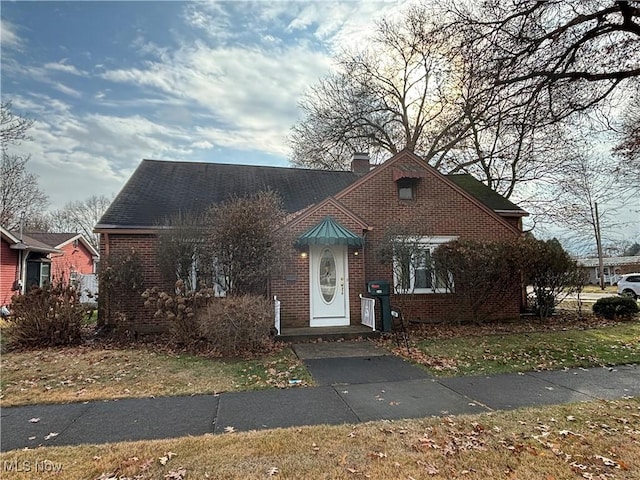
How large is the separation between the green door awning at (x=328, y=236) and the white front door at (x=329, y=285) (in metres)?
0.57

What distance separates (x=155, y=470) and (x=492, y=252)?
10.0 meters

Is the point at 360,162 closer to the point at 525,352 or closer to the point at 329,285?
the point at 329,285

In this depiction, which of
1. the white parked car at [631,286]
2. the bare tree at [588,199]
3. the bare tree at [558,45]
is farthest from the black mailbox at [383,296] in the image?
the white parked car at [631,286]

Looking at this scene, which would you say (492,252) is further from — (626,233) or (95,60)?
(626,233)

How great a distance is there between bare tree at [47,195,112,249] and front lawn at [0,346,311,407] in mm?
38632

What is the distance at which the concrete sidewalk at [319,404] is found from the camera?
450 centimetres

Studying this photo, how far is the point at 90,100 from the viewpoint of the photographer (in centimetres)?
1110

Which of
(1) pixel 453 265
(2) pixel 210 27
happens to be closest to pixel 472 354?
(1) pixel 453 265

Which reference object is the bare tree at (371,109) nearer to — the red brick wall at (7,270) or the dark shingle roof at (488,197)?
the dark shingle roof at (488,197)

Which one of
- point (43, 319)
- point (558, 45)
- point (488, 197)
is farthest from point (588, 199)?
point (43, 319)

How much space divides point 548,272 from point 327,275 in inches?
276

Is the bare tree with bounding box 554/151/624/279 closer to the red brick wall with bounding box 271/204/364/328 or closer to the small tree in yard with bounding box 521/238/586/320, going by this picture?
the small tree in yard with bounding box 521/238/586/320

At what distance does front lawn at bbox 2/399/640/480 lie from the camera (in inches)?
136

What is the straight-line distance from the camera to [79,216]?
142 ft
